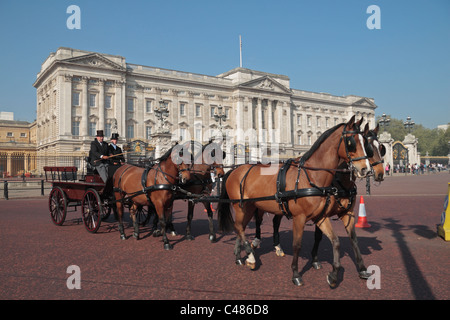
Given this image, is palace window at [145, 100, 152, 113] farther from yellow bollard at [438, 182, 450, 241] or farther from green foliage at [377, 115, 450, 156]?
green foliage at [377, 115, 450, 156]

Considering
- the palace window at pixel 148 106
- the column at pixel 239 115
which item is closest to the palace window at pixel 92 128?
the palace window at pixel 148 106

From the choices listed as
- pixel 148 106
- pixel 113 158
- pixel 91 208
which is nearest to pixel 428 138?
pixel 148 106

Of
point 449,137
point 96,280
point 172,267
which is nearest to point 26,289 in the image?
point 96,280

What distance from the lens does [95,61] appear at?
50.6 metres

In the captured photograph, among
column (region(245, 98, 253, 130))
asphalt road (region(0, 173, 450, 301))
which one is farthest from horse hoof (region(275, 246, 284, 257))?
column (region(245, 98, 253, 130))

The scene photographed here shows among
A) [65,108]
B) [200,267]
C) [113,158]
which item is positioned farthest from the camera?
[65,108]

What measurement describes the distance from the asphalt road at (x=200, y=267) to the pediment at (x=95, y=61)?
4468 cm

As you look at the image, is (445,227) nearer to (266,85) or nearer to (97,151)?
(97,151)

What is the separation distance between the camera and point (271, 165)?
6.24 m

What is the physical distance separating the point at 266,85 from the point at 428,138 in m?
68.9

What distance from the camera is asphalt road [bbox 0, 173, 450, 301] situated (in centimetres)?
453

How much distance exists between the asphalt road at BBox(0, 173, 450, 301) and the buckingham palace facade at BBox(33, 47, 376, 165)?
2985cm
